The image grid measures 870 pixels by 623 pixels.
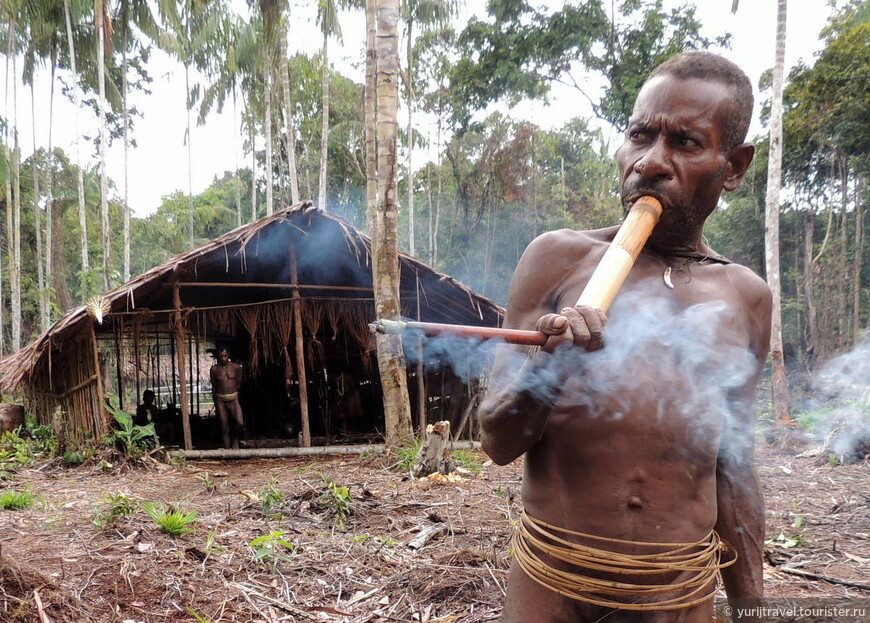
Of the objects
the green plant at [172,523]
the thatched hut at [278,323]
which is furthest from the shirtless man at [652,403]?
the thatched hut at [278,323]

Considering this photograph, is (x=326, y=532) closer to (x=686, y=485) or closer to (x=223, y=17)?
(x=686, y=485)

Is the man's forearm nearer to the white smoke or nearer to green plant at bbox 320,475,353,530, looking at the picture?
green plant at bbox 320,475,353,530

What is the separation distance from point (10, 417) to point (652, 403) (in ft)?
40.8

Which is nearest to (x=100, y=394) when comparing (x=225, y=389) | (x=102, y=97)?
(x=225, y=389)

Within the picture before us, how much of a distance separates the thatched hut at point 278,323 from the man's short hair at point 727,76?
24.0ft

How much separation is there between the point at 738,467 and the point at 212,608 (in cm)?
264

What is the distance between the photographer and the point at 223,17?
1981 cm

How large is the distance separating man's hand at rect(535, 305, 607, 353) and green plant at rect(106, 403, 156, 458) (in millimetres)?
8013

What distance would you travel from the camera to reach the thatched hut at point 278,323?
28.0 feet

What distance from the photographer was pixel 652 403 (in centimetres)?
138

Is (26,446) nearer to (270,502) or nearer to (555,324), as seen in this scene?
(270,502)

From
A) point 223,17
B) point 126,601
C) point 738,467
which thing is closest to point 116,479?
point 126,601

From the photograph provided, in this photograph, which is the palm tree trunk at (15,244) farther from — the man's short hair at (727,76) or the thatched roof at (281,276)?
the man's short hair at (727,76)

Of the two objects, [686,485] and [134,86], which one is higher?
[134,86]
